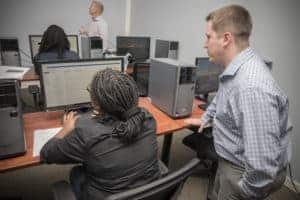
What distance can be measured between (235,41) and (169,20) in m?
2.84

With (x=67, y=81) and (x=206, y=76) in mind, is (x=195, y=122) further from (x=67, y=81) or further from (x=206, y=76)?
(x=67, y=81)

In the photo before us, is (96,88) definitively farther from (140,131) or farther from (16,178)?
(16,178)

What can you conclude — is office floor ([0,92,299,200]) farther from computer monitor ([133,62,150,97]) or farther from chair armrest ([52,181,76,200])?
chair armrest ([52,181,76,200])

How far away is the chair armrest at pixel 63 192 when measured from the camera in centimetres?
106

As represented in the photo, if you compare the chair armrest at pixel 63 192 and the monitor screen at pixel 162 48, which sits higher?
the monitor screen at pixel 162 48

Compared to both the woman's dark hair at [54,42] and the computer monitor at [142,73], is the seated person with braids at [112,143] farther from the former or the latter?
the woman's dark hair at [54,42]

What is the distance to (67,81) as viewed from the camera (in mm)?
1648

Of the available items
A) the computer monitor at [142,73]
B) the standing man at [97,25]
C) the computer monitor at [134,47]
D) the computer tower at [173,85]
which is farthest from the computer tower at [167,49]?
the computer tower at [173,85]

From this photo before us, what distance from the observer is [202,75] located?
2.18 metres

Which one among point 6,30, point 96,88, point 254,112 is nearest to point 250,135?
point 254,112

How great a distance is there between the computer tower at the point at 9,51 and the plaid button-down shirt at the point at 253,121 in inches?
114

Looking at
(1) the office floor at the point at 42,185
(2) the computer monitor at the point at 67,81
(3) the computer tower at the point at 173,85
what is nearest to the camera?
(2) the computer monitor at the point at 67,81

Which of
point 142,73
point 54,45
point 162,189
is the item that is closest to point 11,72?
point 54,45

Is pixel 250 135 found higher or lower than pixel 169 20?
lower
